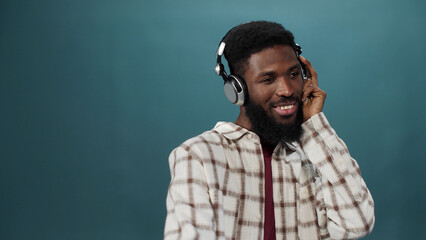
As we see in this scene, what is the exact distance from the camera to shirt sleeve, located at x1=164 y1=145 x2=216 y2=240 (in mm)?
1366

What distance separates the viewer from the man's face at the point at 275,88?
1.56 metres

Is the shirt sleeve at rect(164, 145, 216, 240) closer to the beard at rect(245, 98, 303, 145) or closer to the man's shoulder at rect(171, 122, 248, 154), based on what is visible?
the man's shoulder at rect(171, 122, 248, 154)

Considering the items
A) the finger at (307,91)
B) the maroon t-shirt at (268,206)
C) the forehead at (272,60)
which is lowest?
the maroon t-shirt at (268,206)

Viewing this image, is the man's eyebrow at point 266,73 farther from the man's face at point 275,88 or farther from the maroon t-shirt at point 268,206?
the maroon t-shirt at point 268,206

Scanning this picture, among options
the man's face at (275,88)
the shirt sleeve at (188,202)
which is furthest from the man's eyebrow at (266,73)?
the shirt sleeve at (188,202)

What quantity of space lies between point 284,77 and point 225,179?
1.22ft

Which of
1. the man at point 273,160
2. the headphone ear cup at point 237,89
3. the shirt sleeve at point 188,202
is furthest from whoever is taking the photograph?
the headphone ear cup at point 237,89

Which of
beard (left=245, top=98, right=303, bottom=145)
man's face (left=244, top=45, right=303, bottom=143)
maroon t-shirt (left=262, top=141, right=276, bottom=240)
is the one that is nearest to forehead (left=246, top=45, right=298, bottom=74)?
man's face (left=244, top=45, right=303, bottom=143)

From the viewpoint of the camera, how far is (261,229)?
1.53 metres

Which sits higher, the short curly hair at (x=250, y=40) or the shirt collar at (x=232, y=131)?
the short curly hair at (x=250, y=40)

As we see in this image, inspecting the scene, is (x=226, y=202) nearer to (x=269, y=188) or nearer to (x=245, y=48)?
(x=269, y=188)

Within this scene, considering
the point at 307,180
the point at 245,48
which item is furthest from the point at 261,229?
the point at 245,48

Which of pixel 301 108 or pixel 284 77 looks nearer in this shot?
pixel 284 77

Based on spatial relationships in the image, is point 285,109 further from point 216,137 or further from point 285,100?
point 216,137
